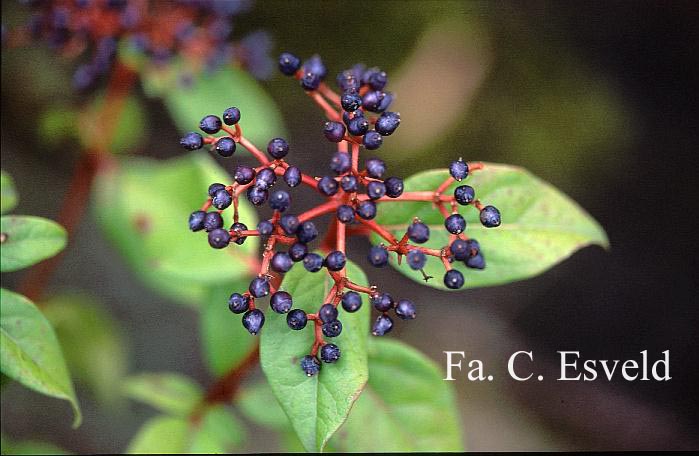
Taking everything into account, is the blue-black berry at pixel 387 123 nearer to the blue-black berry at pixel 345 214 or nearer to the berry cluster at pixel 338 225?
the berry cluster at pixel 338 225

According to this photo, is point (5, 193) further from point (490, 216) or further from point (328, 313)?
point (490, 216)

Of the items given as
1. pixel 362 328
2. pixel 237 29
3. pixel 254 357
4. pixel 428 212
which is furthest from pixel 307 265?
pixel 237 29

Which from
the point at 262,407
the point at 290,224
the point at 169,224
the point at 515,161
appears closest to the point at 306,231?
the point at 290,224

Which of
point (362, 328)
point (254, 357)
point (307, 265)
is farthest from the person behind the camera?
point (254, 357)

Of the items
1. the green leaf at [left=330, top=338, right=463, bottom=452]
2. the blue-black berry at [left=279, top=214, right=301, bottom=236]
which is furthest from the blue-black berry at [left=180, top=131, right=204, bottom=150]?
the green leaf at [left=330, top=338, right=463, bottom=452]

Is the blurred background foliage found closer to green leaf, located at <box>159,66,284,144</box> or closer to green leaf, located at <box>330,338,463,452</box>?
green leaf, located at <box>159,66,284,144</box>

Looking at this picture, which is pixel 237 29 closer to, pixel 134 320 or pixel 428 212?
pixel 134 320
